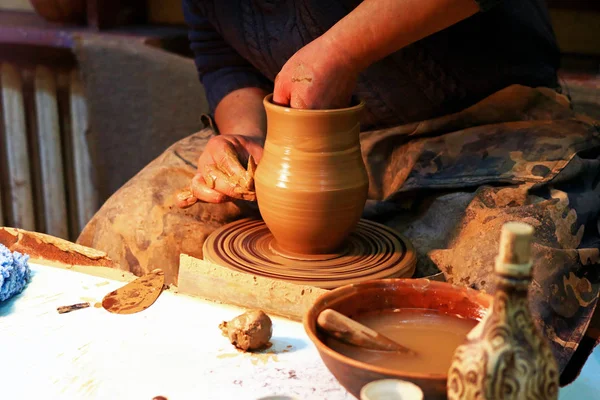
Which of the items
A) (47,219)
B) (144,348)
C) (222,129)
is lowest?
(47,219)

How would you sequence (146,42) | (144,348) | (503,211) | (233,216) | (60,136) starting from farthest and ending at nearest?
(60,136)
(146,42)
(233,216)
(503,211)
(144,348)

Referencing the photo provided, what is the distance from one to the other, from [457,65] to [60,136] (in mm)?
2189

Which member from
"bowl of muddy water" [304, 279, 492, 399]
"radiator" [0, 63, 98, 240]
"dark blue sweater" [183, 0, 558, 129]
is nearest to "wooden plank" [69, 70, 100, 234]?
"radiator" [0, 63, 98, 240]

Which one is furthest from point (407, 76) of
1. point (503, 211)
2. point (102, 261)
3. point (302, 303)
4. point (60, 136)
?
point (60, 136)

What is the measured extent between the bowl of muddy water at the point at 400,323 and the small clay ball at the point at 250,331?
213 millimetres

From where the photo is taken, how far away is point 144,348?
4.36 ft

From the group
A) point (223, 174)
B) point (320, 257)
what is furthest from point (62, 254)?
point (320, 257)

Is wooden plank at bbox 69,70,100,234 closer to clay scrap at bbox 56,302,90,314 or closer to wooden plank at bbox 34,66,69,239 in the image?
wooden plank at bbox 34,66,69,239

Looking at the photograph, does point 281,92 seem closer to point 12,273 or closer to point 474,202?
point 474,202

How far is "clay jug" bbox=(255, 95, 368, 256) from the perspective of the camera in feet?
5.04

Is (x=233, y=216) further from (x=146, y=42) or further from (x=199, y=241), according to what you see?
(x=146, y=42)

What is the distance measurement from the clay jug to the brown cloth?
0.28 meters

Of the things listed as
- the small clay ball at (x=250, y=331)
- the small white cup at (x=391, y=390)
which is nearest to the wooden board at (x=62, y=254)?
the small clay ball at (x=250, y=331)

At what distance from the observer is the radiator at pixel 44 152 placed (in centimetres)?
331
